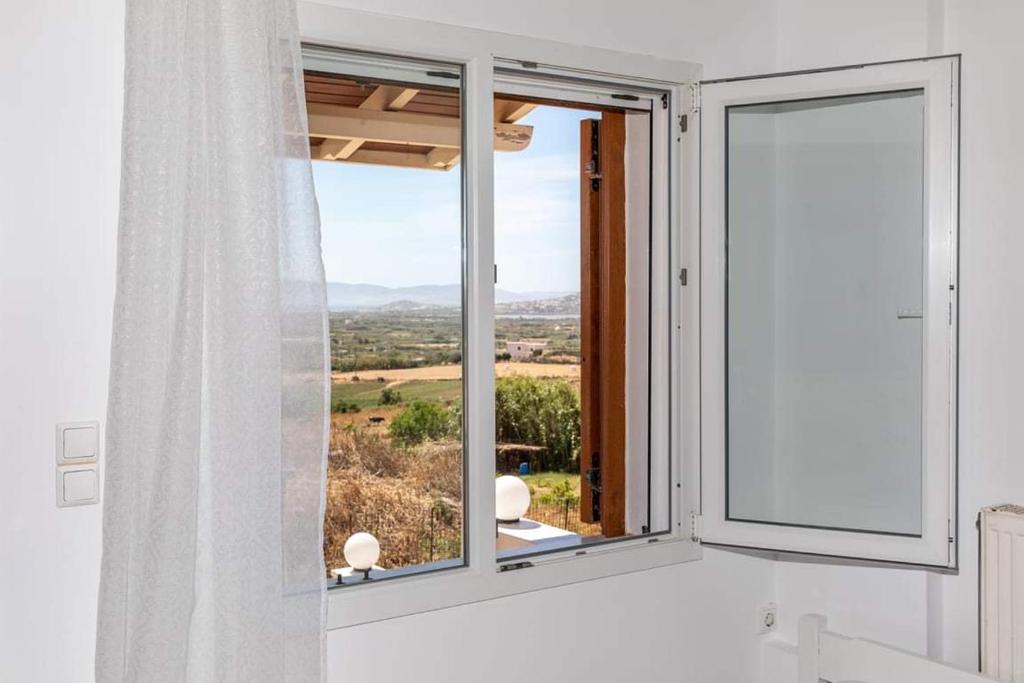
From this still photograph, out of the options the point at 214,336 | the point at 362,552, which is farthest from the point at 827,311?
the point at 214,336

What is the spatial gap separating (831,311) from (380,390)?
1.24 m

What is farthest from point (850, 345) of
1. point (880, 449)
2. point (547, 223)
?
point (547, 223)

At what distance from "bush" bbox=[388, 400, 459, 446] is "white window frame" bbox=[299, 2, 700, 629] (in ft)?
0.18

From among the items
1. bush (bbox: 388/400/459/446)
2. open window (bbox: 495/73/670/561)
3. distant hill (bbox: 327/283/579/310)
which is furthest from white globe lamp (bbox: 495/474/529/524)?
distant hill (bbox: 327/283/579/310)

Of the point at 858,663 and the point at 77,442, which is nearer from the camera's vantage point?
the point at 77,442

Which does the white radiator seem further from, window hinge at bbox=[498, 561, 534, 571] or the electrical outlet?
window hinge at bbox=[498, 561, 534, 571]

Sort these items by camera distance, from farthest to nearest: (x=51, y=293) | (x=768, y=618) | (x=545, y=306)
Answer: (x=768, y=618), (x=545, y=306), (x=51, y=293)

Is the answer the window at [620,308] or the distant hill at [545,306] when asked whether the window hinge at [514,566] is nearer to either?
the window at [620,308]

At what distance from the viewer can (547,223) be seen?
243cm

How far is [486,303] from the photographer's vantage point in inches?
86.4

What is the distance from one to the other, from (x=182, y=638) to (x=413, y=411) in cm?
90

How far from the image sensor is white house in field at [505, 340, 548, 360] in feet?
7.70

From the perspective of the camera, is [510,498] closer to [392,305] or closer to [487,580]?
[487,580]

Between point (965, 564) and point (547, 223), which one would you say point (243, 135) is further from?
point (965, 564)
